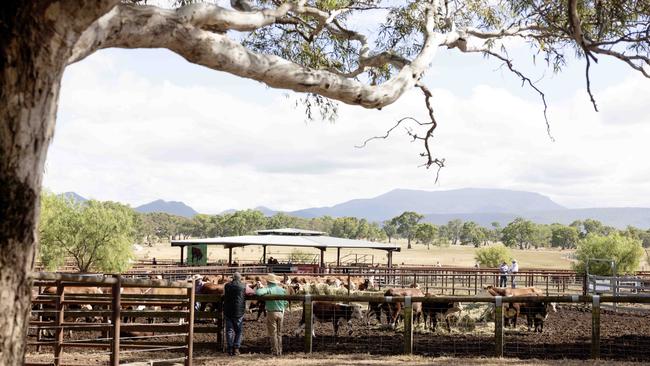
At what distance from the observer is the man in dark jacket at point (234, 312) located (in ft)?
41.0

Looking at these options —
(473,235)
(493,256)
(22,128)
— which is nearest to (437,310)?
(22,128)

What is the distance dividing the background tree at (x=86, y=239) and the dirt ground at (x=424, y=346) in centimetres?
1848

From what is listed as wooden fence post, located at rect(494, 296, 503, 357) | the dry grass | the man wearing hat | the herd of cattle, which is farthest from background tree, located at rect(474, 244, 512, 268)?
the man wearing hat

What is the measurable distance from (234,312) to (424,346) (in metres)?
3.22

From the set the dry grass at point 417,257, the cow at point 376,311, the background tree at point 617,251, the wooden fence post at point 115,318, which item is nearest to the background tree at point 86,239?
the cow at point 376,311

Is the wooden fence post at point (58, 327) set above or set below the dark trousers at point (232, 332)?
above

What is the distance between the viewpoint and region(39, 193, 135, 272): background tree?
32594 millimetres

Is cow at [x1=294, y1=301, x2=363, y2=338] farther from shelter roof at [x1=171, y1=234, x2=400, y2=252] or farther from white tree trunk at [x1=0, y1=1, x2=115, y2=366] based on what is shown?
shelter roof at [x1=171, y1=234, x2=400, y2=252]

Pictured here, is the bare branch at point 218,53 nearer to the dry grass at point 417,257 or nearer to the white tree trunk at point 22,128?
the white tree trunk at point 22,128

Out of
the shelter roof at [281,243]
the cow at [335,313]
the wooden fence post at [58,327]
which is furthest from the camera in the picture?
the shelter roof at [281,243]

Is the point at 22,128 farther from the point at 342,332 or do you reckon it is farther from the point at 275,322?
the point at 342,332

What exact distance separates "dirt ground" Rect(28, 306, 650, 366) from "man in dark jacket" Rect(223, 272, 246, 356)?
0.24 m

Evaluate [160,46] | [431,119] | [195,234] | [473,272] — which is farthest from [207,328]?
[195,234]

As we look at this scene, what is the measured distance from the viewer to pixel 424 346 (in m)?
13.0
